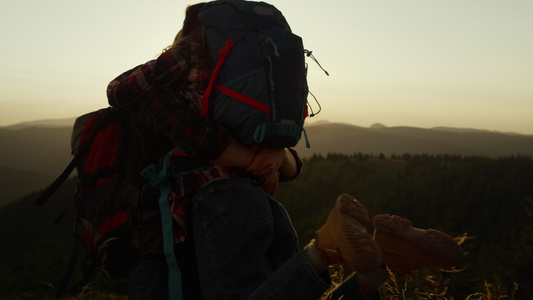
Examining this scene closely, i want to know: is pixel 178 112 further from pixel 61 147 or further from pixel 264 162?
pixel 61 147

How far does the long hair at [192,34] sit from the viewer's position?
8.30ft

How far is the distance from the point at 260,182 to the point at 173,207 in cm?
59

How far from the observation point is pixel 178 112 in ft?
7.93

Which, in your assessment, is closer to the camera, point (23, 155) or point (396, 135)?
point (23, 155)

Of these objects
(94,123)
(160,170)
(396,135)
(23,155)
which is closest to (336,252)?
(160,170)

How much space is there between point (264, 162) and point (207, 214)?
1.49ft

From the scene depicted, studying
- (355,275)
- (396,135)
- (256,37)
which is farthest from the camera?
(396,135)

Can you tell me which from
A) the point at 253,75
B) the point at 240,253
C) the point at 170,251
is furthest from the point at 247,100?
the point at 170,251

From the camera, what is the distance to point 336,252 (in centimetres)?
209

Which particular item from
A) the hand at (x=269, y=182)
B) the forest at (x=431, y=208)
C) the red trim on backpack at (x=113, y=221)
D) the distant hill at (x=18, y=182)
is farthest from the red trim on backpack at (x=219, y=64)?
the distant hill at (x=18, y=182)

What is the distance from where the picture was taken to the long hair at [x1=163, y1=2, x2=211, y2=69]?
253cm

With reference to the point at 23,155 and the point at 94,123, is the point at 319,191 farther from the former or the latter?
the point at 23,155

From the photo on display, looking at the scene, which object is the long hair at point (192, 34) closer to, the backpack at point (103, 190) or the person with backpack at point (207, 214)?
the person with backpack at point (207, 214)

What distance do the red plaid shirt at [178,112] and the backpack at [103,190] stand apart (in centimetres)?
23
